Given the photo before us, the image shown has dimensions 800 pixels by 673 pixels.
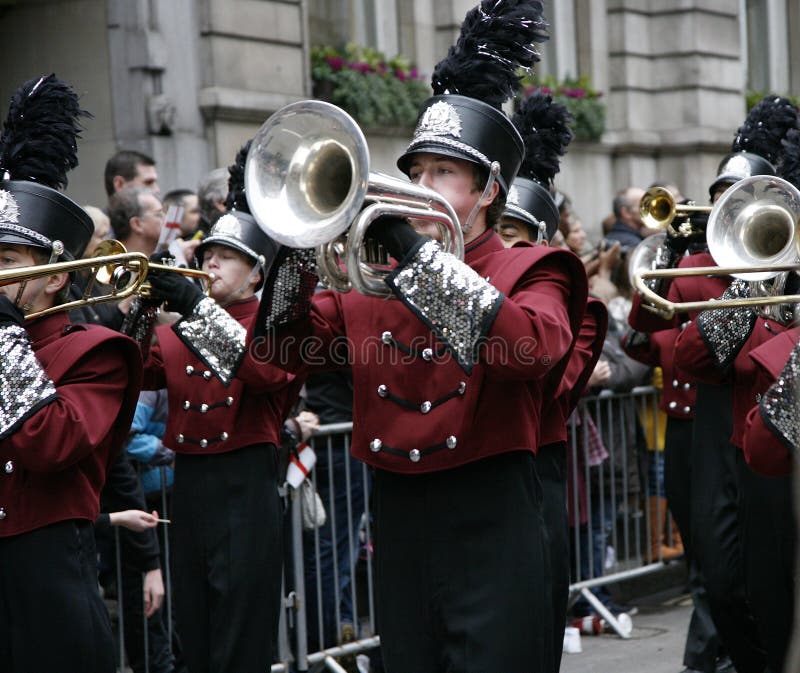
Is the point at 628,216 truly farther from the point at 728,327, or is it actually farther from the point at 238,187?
the point at 238,187

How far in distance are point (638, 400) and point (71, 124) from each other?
5.17m

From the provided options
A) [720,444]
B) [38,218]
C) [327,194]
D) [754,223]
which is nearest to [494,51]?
[327,194]

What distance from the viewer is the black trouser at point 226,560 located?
5.62 m

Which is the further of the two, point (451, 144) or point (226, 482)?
point (226, 482)

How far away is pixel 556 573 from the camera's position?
531 centimetres

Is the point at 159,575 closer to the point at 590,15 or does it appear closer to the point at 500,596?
the point at 500,596

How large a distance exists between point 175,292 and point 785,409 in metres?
2.26

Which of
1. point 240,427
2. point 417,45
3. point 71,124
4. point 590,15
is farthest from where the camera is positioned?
point 590,15

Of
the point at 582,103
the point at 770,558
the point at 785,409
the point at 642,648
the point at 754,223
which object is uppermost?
the point at 582,103

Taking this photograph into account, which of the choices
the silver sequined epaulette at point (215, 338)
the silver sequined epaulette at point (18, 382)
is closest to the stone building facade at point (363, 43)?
the silver sequined epaulette at point (215, 338)

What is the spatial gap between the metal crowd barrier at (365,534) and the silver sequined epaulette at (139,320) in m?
1.25

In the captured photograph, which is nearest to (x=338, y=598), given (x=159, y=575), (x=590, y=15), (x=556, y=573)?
(x=159, y=575)

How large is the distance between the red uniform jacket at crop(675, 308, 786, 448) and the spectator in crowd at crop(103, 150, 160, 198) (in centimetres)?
332

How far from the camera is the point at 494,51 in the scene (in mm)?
4258
